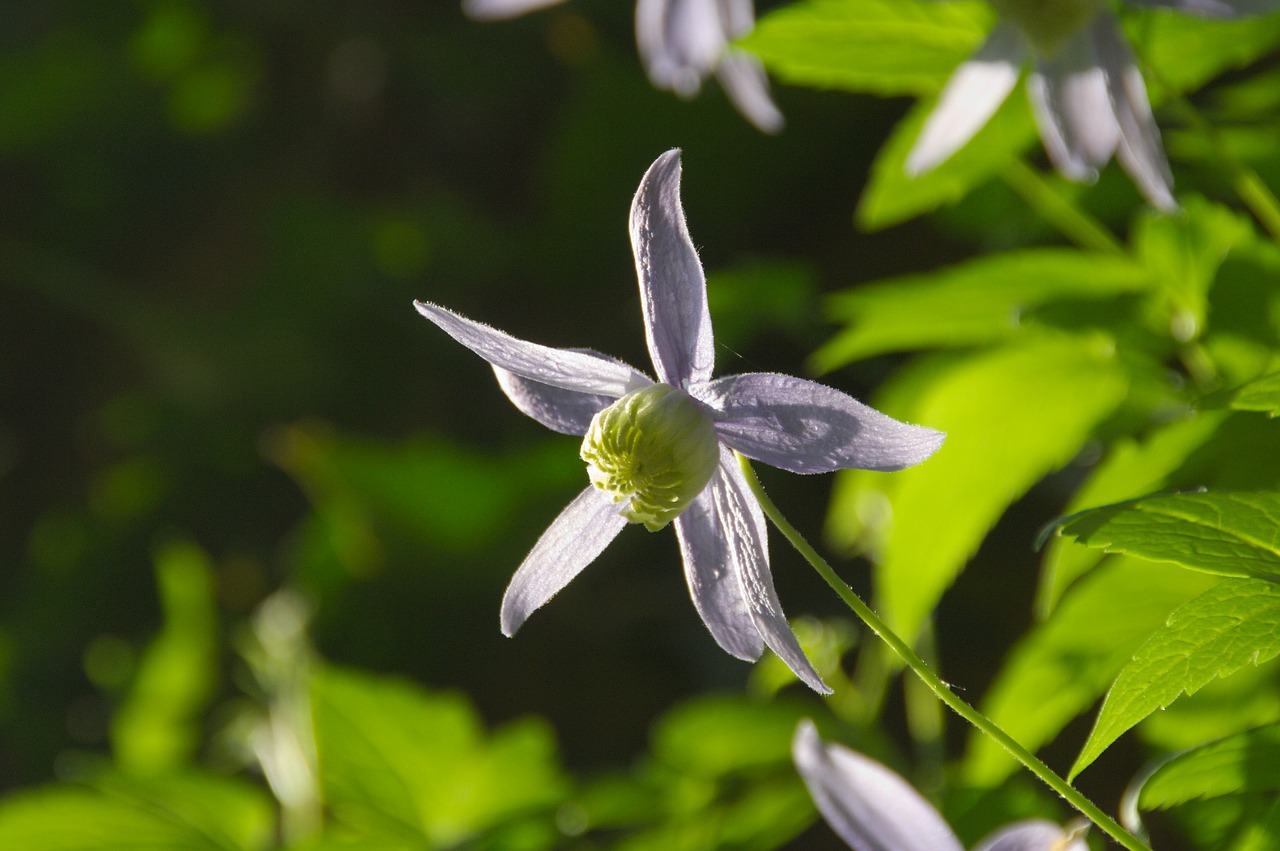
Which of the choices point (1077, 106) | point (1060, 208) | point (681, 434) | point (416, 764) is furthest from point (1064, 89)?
point (416, 764)

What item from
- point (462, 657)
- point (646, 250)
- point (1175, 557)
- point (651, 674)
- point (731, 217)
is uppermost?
point (731, 217)

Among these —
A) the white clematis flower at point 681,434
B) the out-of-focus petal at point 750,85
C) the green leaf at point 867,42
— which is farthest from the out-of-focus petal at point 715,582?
the out-of-focus petal at point 750,85

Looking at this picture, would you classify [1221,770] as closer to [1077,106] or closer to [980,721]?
[980,721]

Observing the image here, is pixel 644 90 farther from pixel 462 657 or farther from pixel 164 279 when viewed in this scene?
pixel 164 279

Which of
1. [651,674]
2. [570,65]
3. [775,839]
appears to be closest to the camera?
[775,839]

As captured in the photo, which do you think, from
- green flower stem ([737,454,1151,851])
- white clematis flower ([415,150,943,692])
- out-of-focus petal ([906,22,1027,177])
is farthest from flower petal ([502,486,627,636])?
out-of-focus petal ([906,22,1027,177])

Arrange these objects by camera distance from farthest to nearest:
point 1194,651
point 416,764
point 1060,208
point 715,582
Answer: point 416,764, point 1060,208, point 715,582, point 1194,651

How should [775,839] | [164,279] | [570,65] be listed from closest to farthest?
[775,839] → [570,65] → [164,279]

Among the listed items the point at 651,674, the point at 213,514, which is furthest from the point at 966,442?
the point at 213,514
